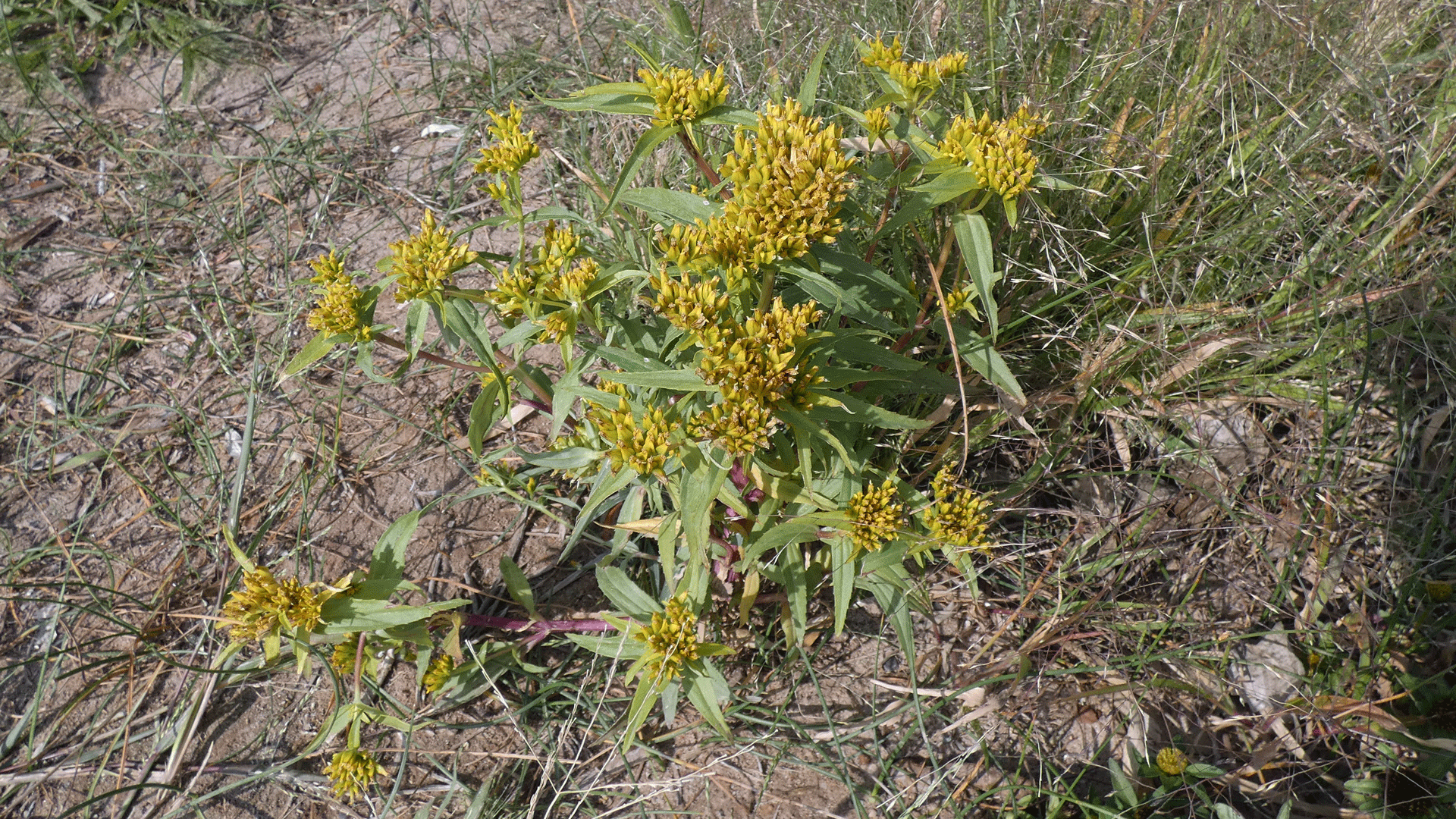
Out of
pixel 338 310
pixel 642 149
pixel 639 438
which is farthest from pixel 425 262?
pixel 639 438

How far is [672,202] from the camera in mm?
2449

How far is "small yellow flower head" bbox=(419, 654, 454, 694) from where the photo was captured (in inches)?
111

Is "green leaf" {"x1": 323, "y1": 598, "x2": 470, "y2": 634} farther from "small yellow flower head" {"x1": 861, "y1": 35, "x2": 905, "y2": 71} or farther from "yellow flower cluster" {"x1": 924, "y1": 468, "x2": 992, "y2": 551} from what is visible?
"small yellow flower head" {"x1": 861, "y1": 35, "x2": 905, "y2": 71}

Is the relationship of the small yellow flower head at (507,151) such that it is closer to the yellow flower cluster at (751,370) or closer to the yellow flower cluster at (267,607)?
the yellow flower cluster at (751,370)

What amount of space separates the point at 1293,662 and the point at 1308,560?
33 cm

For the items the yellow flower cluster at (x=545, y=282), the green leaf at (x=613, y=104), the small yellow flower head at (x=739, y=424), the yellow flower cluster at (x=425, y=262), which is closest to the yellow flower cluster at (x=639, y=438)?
the small yellow flower head at (x=739, y=424)

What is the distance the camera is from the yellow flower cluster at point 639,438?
7.15 feet

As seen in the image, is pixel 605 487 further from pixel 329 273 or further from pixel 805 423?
pixel 329 273

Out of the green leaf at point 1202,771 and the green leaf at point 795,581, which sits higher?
the green leaf at point 795,581

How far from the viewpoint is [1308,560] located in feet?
9.40

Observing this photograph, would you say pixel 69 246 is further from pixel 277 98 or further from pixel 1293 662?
pixel 1293 662

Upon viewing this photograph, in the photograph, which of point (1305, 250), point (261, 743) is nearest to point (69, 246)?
point (261, 743)

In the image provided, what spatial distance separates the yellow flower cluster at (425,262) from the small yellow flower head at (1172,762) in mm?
2441

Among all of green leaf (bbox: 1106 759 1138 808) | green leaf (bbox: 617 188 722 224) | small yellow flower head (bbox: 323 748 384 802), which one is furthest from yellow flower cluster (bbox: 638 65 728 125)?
green leaf (bbox: 1106 759 1138 808)
